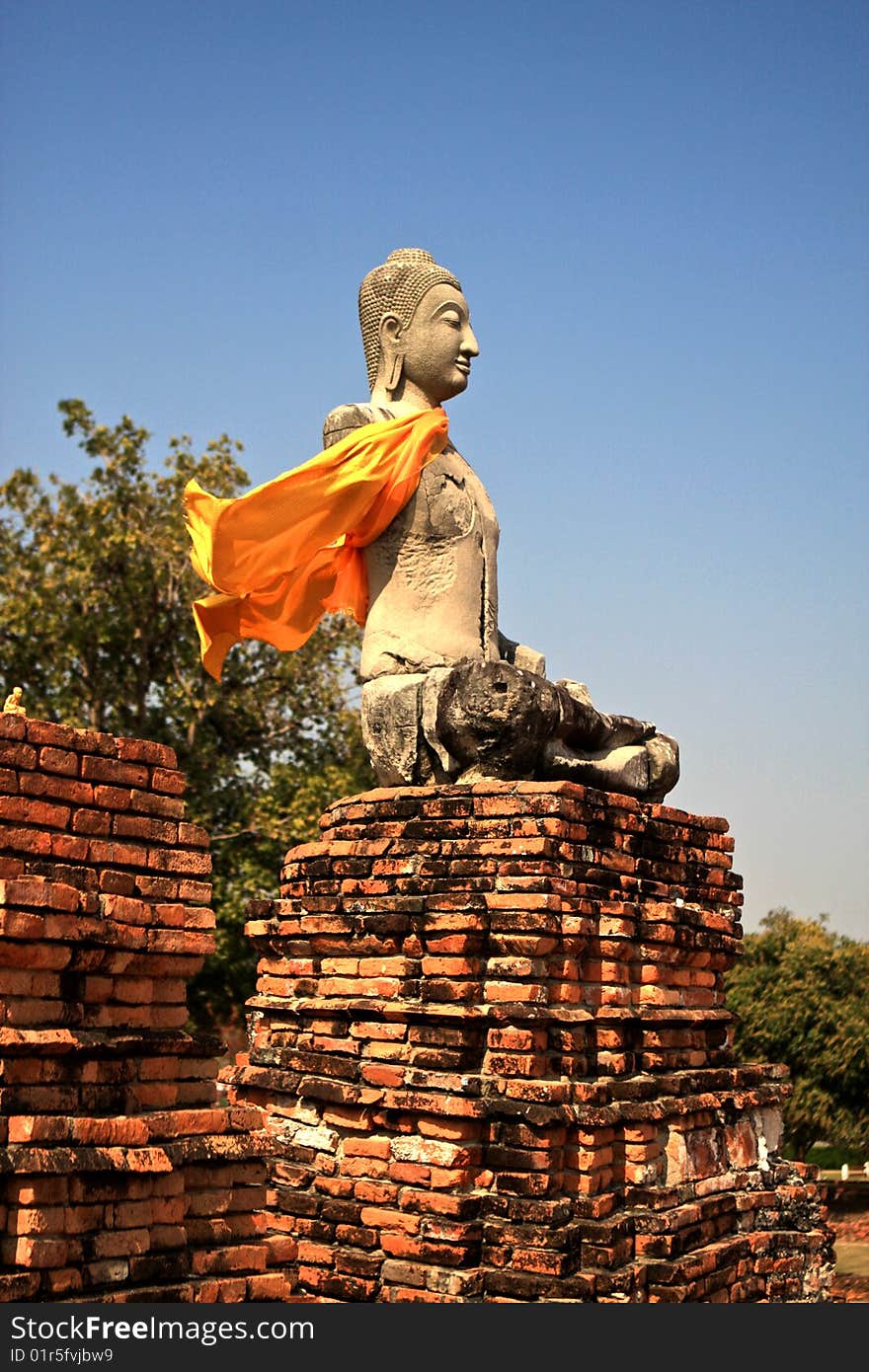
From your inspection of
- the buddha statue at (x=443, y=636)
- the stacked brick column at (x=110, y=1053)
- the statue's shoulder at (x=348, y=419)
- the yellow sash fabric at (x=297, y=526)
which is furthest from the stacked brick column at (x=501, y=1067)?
the statue's shoulder at (x=348, y=419)

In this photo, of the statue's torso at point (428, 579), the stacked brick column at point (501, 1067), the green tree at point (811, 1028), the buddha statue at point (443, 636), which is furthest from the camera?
the green tree at point (811, 1028)

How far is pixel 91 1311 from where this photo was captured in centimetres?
430

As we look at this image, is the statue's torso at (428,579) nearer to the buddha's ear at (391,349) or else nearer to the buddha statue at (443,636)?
the buddha statue at (443,636)

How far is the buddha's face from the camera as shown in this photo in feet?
24.5

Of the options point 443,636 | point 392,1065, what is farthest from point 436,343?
point 392,1065

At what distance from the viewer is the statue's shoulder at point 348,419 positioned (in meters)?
7.29

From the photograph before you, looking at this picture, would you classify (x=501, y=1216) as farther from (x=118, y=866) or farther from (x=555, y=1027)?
(x=118, y=866)

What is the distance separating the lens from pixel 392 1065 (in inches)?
248

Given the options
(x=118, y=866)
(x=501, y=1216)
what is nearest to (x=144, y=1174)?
(x=118, y=866)

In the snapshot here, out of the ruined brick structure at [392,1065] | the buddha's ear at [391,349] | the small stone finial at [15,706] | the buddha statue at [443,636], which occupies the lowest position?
the ruined brick structure at [392,1065]

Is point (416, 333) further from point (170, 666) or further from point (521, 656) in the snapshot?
point (170, 666)

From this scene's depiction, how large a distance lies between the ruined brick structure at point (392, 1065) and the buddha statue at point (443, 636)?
26cm

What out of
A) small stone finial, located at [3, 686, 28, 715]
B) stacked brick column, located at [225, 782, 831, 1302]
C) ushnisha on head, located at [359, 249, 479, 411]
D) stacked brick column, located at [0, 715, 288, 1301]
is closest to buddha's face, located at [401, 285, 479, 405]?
ushnisha on head, located at [359, 249, 479, 411]

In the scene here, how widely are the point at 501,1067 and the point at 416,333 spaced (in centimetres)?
347
